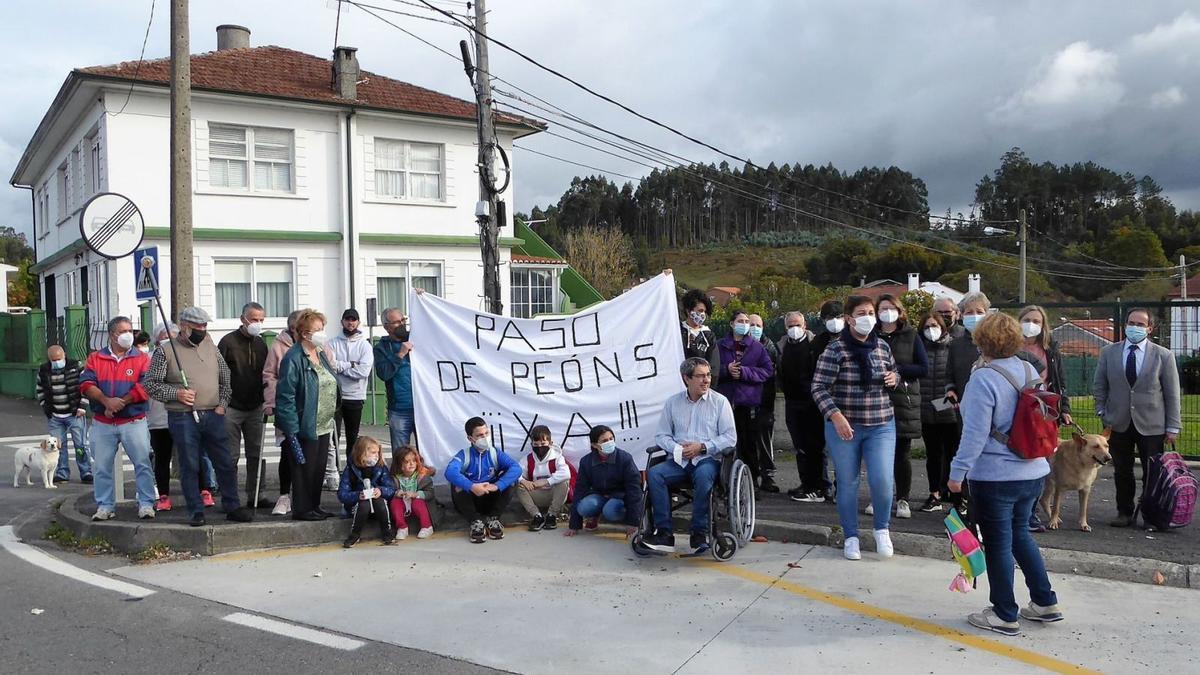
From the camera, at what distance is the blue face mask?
7.50 meters

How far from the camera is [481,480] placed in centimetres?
814

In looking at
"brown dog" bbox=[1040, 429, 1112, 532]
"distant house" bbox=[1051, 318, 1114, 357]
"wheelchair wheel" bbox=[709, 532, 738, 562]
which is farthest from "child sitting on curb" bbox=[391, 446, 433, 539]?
"distant house" bbox=[1051, 318, 1114, 357]

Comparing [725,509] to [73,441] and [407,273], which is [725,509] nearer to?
[73,441]

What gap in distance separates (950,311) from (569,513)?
3.91 m

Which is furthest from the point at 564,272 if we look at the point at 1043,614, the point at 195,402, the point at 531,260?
the point at 1043,614

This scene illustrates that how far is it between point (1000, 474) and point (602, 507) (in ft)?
12.0

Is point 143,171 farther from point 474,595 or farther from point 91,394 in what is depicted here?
point 474,595

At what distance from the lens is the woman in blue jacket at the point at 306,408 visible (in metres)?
7.70

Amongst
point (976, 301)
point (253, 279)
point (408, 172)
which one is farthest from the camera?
point (408, 172)

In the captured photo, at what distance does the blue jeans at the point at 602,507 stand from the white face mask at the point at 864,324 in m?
2.50

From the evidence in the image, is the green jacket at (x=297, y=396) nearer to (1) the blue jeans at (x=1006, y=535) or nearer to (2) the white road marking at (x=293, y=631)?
(2) the white road marking at (x=293, y=631)

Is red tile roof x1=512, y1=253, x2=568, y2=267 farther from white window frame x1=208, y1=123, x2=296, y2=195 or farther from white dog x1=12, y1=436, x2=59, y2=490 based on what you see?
white dog x1=12, y1=436, x2=59, y2=490

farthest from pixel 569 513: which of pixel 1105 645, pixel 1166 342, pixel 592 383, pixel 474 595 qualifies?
pixel 1166 342

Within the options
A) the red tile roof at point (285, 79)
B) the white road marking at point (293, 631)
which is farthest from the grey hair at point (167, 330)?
the red tile roof at point (285, 79)
